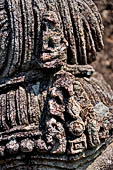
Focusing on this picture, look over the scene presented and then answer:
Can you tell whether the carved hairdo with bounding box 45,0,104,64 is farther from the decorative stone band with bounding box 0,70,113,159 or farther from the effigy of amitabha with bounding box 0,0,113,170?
the decorative stone band with bounding box 0,70,113,159

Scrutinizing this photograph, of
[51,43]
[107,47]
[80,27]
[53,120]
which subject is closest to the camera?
[53,120]

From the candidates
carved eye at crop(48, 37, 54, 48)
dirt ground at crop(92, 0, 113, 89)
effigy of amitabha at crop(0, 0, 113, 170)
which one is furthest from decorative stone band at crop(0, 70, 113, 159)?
dirt ground at crop(92, 0, 113, 89)

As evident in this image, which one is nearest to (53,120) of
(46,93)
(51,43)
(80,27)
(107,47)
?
(46,93)

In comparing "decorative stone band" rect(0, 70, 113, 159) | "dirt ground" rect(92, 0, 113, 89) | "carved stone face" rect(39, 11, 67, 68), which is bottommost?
"decorative stone band" rect(0, 70, 113, 159)

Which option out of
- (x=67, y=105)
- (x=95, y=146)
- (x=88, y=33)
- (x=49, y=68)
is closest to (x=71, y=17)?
(x=88, y=33)

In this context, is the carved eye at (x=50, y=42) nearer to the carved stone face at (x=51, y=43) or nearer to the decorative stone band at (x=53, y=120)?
the carved stone face at (x=51, y=43)

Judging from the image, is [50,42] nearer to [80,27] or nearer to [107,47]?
[80,27]
